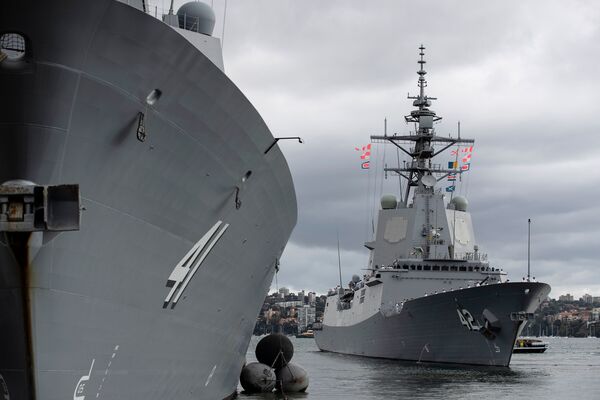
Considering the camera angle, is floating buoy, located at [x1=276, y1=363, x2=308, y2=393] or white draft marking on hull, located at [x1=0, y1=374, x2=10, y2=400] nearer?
white draft marking on hull, located at [x1=0, y1=374, x2=10, y2=400]

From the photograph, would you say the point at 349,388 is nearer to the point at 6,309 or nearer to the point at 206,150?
the point at 206,150

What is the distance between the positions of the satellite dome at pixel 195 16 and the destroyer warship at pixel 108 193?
8.79 feet

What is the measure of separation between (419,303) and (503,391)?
1156 cm

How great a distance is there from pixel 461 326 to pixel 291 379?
13954mm

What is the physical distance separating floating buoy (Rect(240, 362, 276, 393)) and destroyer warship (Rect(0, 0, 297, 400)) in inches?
383

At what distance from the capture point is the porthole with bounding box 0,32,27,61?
7.94 m

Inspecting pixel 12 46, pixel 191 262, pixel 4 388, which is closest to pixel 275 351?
pixel 191 262

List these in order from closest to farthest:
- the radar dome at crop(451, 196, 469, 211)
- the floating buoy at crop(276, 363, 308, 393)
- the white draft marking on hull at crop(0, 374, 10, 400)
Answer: the white draft marking on hull at crop(0, 374, 10, 400), the floating buoy at crop(276, 363, 308, 393), the radar dome at crop(451, 196, 469, 211)

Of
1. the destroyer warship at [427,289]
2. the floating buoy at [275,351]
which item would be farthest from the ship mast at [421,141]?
the floating buoy at [275,351]

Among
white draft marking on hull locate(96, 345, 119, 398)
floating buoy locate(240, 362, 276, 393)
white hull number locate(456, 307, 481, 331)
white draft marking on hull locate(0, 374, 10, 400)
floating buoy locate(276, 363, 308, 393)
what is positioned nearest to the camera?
white draft marking on hull locate(0, 374, 10, 400)

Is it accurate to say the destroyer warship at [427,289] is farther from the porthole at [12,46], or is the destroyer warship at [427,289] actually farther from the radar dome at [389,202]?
the porthole at [12,46]

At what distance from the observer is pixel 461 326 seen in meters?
34.5

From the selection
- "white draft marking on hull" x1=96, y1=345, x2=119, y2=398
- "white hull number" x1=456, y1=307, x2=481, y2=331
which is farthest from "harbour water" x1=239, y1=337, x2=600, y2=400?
"white draft marking on hull" x1=96, y1=345, x2=119, y2=398

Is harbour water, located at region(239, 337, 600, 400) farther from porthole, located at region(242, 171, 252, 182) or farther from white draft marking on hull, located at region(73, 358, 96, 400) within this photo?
white draft marking on hull, located at region(73, 358, 96, 400)
